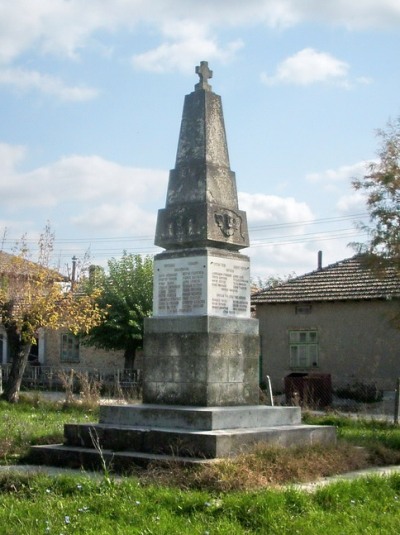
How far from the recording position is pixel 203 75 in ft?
45.3

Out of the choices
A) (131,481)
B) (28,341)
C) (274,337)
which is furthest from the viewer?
(274,337)

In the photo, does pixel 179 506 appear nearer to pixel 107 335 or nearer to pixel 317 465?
pixel 317 465

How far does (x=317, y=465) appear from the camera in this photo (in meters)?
10.7

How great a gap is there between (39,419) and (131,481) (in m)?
9.56

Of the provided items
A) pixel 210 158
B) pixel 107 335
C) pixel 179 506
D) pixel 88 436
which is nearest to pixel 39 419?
pixel 88 436

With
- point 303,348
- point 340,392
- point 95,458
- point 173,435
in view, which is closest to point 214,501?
point 173,435

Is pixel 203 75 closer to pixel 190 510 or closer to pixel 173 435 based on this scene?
pixel 173 435

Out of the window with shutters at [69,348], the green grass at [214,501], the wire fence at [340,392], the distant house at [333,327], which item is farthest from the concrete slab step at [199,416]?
the window with shutters at [69,348]

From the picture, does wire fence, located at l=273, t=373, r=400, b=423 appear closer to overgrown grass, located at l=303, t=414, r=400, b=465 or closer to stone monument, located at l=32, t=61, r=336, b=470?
overgrown grass, located at l=303, t=414, r=400, b=465

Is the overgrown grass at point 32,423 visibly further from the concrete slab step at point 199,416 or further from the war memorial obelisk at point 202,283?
the war memorial obelisk at point 202,283

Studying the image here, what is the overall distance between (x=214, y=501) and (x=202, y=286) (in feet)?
15.1

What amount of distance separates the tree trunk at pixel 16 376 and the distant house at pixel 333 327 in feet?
35.0

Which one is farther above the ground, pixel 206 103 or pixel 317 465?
pixel 206 103

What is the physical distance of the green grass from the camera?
7.83 m
